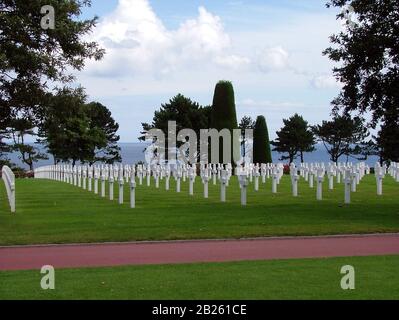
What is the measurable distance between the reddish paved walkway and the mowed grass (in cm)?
75

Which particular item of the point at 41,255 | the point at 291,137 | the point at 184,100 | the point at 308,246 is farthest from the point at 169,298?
the point at 291,137

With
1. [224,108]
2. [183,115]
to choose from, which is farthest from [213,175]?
[183,115]

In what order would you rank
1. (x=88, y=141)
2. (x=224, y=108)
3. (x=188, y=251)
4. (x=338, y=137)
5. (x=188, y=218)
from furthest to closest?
1. (x=338, y=137)
2. (x=88, y=141)
3. (x=224, y=108)
4. (x=188, y=218)
5. (x=188, y=251)

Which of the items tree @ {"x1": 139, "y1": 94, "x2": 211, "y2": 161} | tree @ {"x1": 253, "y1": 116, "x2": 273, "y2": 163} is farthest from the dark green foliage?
tree @ {"x1": 139, "y1": 94, "x2": 211, "y2": 161}

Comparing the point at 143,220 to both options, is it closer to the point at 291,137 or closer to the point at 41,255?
the point at 41,255

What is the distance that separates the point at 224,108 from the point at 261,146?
5.28 meters

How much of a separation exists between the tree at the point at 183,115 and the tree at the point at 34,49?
5338 cm

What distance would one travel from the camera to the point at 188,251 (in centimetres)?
1289

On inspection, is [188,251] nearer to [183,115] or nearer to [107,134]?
[183,115]

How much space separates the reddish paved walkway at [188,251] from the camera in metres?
11.9

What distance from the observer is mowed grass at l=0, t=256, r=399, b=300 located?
8.77m

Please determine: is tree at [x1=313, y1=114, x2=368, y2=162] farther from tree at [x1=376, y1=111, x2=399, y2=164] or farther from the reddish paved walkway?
the reddish paved walkway

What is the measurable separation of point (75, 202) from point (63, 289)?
1465 cm

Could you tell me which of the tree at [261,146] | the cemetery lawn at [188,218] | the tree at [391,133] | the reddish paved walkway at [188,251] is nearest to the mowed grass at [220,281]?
the reddish paved walkway at [188,251]
